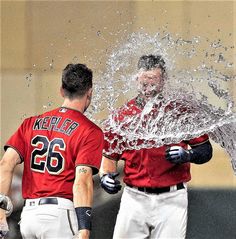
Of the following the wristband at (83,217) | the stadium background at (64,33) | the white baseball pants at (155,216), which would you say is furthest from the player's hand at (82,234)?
the stadium background at (64,33)

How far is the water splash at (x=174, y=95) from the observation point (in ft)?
20.9

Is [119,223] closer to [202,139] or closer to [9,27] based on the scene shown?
[202,139]

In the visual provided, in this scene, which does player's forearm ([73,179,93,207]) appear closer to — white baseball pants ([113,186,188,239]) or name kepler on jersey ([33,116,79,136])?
name kepler on jersey ([33,116,79,136])

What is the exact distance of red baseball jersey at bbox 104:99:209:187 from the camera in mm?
6309

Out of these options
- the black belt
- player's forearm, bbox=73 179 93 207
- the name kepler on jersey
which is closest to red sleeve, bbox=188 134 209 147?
the black belt

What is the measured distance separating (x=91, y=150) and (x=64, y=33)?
10.1 ft

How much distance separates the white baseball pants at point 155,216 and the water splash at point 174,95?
1.18ft

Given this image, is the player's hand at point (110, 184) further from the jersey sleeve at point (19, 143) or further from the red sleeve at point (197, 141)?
the jersey sleeve at point (19, 143)

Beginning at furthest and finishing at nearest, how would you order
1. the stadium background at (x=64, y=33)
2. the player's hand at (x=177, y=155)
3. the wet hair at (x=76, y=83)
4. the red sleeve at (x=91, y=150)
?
1. the stadium background at (x=64, y=33)
2. the player's hand at (x=177, y=155)
3. the wet hair at (x=76, y=83)
4. the red sleeve at (x=91, y=150)

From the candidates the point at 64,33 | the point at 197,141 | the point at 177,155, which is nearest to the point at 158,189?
the point at 177,155

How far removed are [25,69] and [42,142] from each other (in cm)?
277

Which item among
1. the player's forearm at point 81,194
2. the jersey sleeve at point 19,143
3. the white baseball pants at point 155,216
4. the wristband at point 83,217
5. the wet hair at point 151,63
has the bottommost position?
the white baseball pants at point 155,216

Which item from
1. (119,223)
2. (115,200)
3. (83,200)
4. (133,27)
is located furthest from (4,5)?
(83,200)

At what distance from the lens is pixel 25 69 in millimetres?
8375
